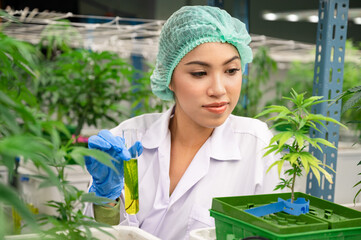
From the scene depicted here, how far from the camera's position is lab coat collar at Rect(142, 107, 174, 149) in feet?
6.05

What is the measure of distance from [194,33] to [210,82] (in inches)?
8.0

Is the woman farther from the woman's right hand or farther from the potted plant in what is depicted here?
the potted plant

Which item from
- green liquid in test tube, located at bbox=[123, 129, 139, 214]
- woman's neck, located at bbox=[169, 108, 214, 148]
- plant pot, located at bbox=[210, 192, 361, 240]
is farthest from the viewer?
woman's neck, located at bbox=[169, 108, 214, 148]

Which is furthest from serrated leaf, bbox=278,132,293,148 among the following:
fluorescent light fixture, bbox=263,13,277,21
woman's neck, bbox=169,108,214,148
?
fluorescent light fixture, bbox=263,13,277,21

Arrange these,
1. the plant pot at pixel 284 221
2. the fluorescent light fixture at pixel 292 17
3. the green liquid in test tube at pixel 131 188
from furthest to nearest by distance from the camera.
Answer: the fluorescent light fixture at pixel 292 17, the green liquid in test tube at pixel 131 188, the plant pot at pixel 284 221

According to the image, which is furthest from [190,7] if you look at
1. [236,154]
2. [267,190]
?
[267,190]

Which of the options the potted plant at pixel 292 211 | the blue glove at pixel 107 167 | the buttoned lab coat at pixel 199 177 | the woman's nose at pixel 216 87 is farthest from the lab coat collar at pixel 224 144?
the potted plant at pixel 292 211

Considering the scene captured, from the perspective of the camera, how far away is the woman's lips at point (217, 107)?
5.26ft

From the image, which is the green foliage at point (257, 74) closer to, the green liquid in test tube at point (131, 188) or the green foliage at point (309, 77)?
the green foliage at point (309, 77)

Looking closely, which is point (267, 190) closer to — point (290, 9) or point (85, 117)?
point (85, 117)

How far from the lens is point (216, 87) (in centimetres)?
157

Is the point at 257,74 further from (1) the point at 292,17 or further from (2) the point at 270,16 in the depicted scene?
(2) the point at 270,16

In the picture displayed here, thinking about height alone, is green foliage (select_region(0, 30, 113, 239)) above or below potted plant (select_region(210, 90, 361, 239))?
above

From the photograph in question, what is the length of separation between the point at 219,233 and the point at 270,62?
2377 millimetres
